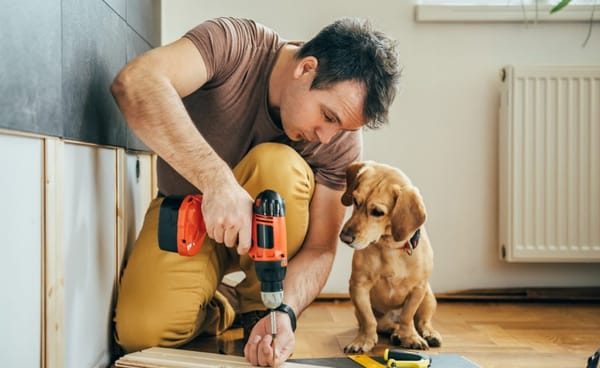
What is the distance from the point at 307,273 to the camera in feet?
5.44

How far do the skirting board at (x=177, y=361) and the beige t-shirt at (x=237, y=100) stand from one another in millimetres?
497

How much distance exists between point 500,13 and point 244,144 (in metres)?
1.39

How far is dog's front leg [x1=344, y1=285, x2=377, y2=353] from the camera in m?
1.75

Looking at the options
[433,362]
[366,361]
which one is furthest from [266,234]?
[433,362]

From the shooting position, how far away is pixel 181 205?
1355mm

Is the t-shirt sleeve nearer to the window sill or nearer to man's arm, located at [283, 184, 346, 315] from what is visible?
man's arm, located at [283, 184, 346, 315]

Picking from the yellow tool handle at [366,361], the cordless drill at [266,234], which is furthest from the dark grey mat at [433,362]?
the cordless drill at [266,234]

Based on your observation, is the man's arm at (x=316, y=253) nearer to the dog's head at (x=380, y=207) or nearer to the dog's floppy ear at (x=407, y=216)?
the dog's head at (x=380, y=207)

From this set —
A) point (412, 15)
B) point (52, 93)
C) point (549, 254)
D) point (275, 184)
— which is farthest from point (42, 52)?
point (549, 254)

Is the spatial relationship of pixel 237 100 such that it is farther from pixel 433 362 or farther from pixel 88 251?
pixel 433 362

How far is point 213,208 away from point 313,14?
1511 millimetres

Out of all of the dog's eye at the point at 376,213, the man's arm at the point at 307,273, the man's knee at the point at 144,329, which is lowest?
the man's knee at the point at 144,329

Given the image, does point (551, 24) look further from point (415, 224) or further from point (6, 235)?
point (6, 235)

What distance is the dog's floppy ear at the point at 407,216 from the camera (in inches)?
68.5
